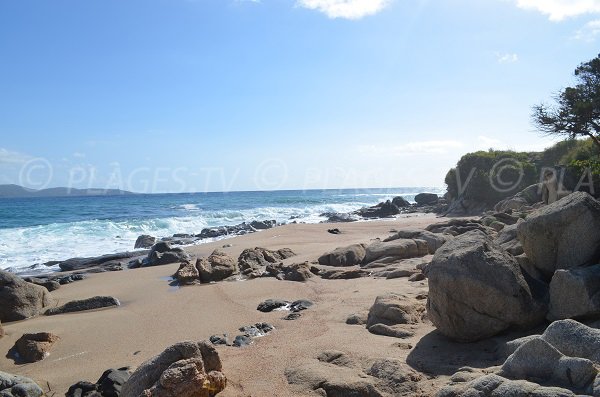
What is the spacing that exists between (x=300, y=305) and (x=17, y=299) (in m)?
6.21

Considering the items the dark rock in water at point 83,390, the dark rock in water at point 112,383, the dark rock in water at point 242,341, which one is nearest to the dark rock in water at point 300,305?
the dark rock in water at point 242,341

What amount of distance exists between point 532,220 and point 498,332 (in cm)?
172

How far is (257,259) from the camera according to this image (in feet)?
47.7

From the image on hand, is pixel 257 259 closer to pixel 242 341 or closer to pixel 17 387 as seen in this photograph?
pixel 242 341

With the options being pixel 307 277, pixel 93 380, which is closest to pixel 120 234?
pixel 307 277

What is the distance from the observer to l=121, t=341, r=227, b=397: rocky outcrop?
4.50 meters

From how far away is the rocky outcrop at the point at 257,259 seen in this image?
13.2m

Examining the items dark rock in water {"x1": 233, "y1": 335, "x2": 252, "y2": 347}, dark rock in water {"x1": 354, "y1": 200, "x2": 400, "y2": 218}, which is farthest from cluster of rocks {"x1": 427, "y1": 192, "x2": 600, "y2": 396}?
dark rock in water {"x1": 354, "y1": 200, "x2": 400, "y2": 218}

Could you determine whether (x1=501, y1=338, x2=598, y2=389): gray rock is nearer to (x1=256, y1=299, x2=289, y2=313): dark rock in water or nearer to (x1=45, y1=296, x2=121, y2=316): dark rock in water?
(x1=256, y1=299, x2=289, y2=313): dark rock in water

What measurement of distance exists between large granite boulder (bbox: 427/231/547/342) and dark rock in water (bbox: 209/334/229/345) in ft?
10.4

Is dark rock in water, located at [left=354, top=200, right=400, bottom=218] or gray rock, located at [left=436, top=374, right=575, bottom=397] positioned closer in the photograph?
gray rock, located at [left=436, top=374, right=575, bottom=397]

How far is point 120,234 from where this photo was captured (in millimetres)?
29594

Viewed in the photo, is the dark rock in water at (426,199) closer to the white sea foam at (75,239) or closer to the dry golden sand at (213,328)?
the white sea foam at (75,239)

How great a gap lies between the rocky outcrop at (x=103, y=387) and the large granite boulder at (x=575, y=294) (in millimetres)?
5189
